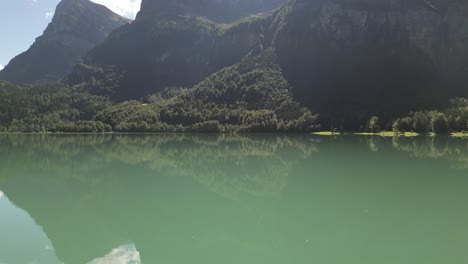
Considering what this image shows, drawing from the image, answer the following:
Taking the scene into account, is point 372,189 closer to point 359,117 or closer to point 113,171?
point 113,171

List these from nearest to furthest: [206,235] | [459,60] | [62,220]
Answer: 1. [206,235]
2. [62,220]
3. [459,60]

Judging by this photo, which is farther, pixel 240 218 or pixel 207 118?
pixel 207 118

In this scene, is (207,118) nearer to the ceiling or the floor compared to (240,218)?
nearer to the ceiling

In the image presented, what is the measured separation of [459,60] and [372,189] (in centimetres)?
20055

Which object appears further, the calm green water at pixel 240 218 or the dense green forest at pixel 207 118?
the dense green forest at pixel 207 118

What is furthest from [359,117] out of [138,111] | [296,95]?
[138,111]

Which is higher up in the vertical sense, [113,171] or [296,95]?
[296,95]

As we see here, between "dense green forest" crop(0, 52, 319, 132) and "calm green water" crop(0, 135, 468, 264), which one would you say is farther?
"dense green forest" crop(0, 52, 319, 132)

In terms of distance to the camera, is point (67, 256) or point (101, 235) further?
point (101, 235)

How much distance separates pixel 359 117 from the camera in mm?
153625

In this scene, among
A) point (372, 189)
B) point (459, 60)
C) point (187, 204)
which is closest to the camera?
point (187, 204)

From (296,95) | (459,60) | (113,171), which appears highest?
(459,60)

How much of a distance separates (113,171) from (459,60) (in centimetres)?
20106

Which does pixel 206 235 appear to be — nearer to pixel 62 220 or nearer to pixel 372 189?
pixel 62 220
